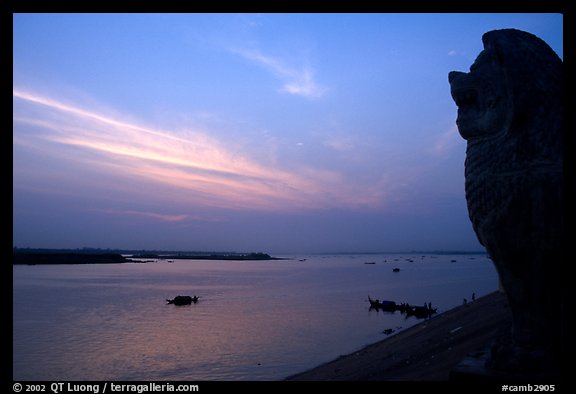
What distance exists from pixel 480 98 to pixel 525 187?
818 millimetres

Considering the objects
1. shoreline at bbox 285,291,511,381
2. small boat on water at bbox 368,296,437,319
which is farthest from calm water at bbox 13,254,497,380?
shoreline at bbox 285,291,511,381

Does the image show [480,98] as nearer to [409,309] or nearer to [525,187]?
[525,187]

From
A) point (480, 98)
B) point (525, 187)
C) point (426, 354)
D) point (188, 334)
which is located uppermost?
point (480, 98)

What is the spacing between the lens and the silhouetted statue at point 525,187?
3.40 m

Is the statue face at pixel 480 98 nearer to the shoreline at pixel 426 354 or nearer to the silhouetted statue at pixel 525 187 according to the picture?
the silhouetted statue at pixel 525 187

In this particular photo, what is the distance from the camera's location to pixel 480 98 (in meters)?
3.68

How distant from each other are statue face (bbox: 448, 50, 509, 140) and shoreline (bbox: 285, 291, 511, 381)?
4220 millimetres

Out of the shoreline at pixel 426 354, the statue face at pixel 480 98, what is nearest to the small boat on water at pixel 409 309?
the shoreline at pixel 426 354

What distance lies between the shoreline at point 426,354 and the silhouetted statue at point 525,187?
351 centimetres

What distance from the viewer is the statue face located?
3592mm

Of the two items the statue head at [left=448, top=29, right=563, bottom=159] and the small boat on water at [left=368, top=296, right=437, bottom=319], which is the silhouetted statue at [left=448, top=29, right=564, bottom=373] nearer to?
the statue head at [left=448, top=29, right=563, bottom=159]

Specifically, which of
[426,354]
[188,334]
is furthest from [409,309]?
[426,354]
